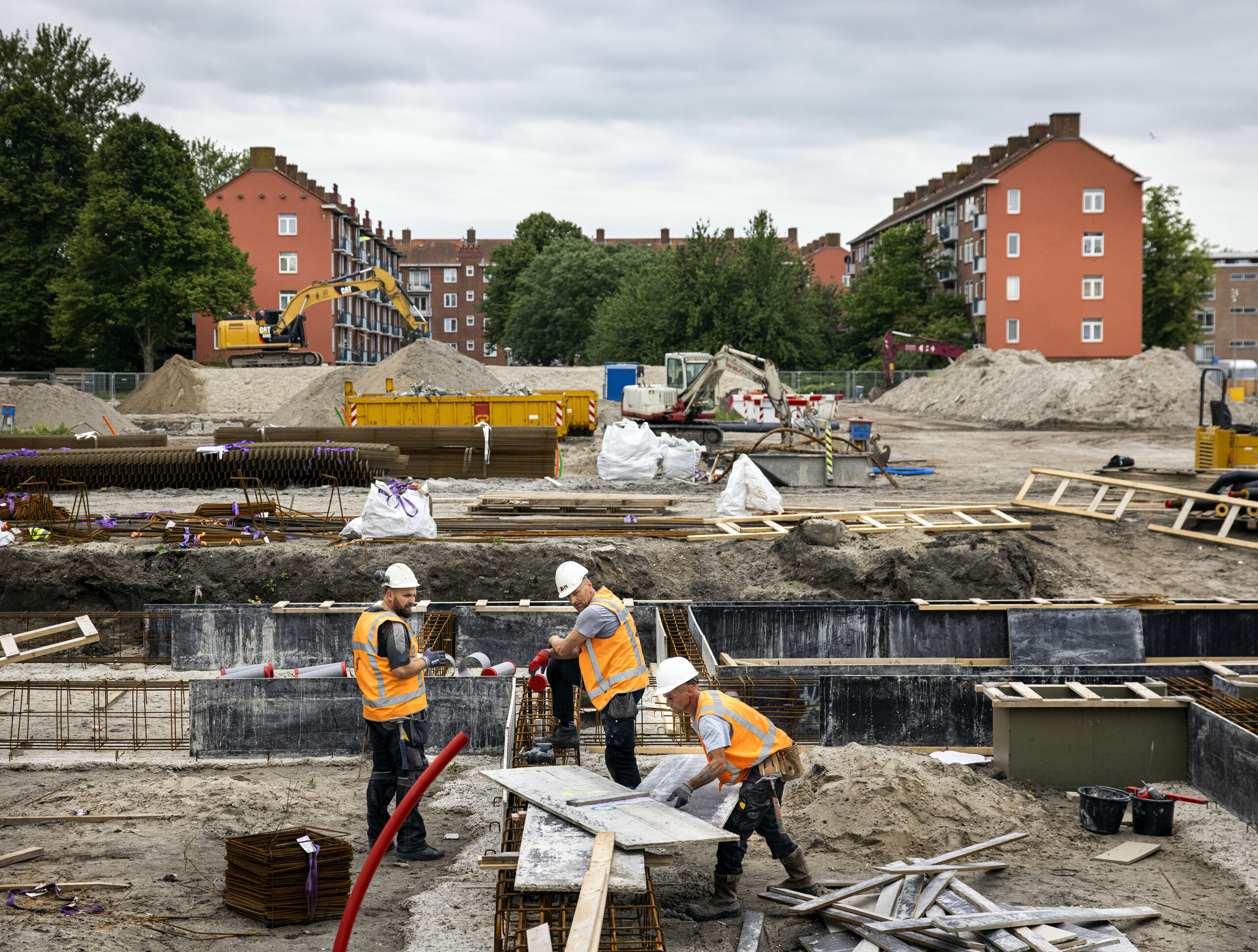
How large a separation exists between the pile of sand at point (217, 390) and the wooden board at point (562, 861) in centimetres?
3791

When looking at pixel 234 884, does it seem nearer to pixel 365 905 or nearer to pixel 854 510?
pixel 365 905

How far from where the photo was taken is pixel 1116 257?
52.5 m

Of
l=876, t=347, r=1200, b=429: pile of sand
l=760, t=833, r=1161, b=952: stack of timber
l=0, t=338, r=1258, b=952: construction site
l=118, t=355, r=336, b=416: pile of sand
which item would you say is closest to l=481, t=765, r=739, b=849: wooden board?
l=0, t=338, r=1258, b=952: construction site

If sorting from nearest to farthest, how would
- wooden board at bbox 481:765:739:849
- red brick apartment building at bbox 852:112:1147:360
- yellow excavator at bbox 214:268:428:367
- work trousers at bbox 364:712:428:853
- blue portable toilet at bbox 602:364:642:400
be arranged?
1. wooden board at bbox 481:765:739:849
2. work trousers at bbox 364:712:428:853
3. blue portable toilet at bbox 602:364:642:400
4. yellow excavator at bbox 214:268:428:367
5. red brick apartment building at bbox 852:112:1147:360

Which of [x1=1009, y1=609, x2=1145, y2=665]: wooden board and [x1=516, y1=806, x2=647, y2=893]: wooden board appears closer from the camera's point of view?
[x1=516, y1=806, x2=647, y2=893]: wooden board

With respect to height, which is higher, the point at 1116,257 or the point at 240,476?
the point at 1116,257

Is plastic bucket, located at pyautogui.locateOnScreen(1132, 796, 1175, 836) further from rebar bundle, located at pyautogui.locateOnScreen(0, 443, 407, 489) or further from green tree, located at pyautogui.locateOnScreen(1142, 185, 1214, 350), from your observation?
green tree, located at pyautogui.locateOnScreen(1142, 185, 1214, 350)

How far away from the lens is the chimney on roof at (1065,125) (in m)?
53.1

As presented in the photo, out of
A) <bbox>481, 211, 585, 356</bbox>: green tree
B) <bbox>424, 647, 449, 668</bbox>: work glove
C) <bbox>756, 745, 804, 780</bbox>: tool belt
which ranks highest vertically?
<bbox>481, 211, 585, 356</bbox>: green tree

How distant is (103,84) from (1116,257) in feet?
170

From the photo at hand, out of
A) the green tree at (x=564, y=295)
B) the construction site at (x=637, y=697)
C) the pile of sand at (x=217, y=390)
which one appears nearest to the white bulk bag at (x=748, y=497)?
the construction site at (x=637, y=697)

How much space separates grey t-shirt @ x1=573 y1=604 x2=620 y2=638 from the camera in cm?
655

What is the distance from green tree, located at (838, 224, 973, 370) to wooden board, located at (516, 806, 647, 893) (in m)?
54.9

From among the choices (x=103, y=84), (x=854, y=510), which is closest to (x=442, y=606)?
(x=854, y=510)
